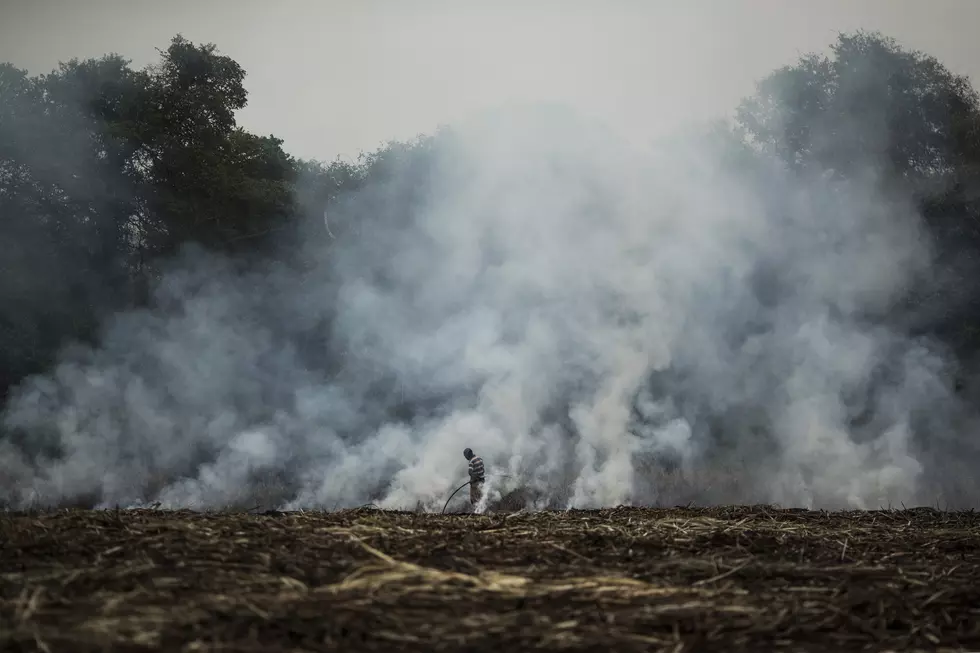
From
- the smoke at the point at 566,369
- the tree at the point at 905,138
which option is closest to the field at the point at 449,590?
the smoke at the point at 566,369

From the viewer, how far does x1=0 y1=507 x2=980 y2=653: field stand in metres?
3.55

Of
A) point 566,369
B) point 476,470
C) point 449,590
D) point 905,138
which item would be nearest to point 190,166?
point 566,369

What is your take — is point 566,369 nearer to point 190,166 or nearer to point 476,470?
point 476,470

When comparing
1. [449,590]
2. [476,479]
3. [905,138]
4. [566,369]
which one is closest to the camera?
[449,590]

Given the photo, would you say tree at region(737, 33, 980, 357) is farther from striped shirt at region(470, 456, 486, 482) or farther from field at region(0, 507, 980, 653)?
field at region(0, 507, 980, 653)

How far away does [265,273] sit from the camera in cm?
2133

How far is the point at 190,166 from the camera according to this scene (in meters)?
20.9

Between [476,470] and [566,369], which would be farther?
[566,369]

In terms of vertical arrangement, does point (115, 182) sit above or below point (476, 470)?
above

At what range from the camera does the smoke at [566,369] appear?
16.5 metres

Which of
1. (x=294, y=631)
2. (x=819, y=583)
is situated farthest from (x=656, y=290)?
(x=294, y=631)

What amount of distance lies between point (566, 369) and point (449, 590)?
42.5 feet

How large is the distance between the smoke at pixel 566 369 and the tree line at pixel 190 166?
2.33ft

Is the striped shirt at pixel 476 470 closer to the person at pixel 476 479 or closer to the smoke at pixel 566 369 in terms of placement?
the person at pixel 476 479
